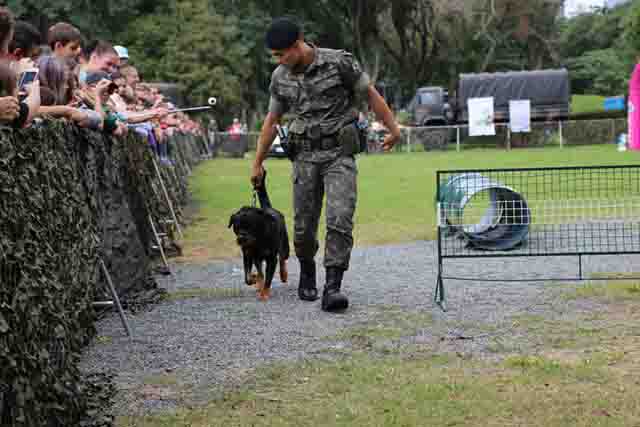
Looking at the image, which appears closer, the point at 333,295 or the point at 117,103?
the point at 333,295

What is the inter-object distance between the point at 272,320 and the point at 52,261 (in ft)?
7.86

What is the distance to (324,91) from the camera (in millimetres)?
7309

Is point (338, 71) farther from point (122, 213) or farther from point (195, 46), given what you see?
point (195, 46)

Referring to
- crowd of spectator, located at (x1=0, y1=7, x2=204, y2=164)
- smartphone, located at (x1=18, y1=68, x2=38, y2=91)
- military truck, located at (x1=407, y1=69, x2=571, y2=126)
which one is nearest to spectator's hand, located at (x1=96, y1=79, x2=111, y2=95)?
crowd of spectator, located at (x1=0, y1=7, x2=204, y2=164)

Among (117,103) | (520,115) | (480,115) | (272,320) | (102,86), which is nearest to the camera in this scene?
(272,320)

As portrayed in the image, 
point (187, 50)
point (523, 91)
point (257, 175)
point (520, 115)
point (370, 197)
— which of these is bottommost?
point (370, 197)

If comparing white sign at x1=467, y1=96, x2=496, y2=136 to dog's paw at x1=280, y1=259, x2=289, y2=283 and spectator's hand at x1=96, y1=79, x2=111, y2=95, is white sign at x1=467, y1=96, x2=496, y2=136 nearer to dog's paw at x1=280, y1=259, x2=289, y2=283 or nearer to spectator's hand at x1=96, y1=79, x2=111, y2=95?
dog's paw at x1=280, y1=259, x2=289, y2=283

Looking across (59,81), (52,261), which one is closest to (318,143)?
(59,81)

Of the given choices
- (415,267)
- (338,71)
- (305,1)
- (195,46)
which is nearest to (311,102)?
(338,71)

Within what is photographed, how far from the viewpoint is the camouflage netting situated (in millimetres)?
3768

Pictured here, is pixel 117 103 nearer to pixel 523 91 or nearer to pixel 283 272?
pixel 283 272

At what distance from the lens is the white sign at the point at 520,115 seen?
41.8 metres

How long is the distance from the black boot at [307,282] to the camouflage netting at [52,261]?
1411mm

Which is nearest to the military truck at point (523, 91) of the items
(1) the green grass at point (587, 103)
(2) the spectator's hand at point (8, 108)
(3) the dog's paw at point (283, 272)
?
(1) the green grass at point (587, 103)
